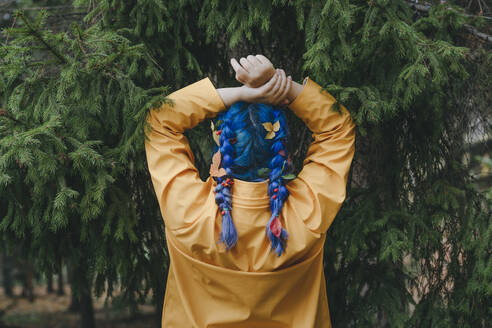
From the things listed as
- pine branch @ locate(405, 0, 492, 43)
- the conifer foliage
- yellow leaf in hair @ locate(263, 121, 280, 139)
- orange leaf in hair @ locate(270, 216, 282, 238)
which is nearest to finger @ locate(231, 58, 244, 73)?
yellow leaf in hair @ locate(263, 121, 280, 139)

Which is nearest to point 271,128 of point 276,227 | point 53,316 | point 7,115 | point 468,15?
point 276,227

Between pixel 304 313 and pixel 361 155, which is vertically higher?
pixel 361 155

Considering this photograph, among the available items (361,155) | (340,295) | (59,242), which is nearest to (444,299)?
(340,295)

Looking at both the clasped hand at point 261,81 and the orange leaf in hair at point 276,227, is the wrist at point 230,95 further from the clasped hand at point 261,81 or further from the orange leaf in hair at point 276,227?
the orange leaf in hair at point 276,227

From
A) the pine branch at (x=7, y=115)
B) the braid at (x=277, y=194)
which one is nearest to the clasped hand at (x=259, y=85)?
the braid at (x=277, y=194)

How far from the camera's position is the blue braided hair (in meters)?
2.12

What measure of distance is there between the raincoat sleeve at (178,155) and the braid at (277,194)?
14.1 inches

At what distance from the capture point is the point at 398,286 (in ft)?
11.0

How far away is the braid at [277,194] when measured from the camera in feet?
6.93

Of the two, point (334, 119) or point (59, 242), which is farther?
point (59, 242)

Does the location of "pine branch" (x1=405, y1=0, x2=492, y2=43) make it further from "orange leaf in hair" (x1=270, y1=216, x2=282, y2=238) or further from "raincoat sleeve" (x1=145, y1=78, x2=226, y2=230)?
"orange leaf in hair" (x1=270, y1=216, x2=282, y2=238)

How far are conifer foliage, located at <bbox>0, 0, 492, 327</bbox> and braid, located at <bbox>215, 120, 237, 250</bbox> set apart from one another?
449mm

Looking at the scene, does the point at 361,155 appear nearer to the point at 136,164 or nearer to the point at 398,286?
the point at 398,286

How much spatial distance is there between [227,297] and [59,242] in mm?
1634
